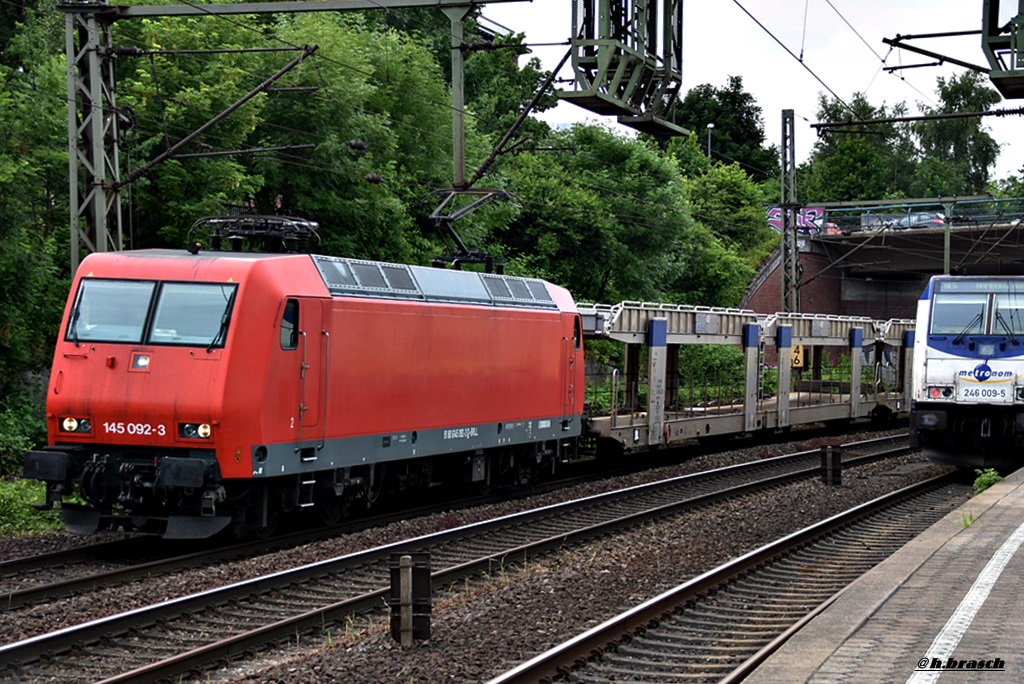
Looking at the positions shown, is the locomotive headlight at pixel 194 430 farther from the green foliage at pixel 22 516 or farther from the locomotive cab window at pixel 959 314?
the locomotive cab window at pixel 959 314

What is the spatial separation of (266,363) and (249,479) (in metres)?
1.34

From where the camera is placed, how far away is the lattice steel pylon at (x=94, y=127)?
56.4ft

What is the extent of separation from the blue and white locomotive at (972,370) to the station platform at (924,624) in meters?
8.05

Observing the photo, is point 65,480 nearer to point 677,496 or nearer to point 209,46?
point 677,496

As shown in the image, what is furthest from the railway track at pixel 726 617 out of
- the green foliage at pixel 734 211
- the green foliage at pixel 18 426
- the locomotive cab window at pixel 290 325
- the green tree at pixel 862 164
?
the green tree at pixel 862 164

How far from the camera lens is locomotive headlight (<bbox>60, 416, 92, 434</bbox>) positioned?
1388 centimetres

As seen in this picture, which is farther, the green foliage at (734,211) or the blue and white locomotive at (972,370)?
the green foliage at (734,211)

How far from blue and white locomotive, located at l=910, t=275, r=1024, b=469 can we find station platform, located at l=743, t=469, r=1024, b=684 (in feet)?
26.4

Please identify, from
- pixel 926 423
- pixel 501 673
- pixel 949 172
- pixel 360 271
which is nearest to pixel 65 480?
pixel 360 271

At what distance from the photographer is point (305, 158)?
28.3 m

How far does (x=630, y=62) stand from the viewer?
11484 mm

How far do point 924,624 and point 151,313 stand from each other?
8.62 meters

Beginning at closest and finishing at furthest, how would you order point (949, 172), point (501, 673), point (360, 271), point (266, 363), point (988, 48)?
point (501, 673)
point (988, 48)
point (266, 363)
point (360, 271)
point (949, 172)

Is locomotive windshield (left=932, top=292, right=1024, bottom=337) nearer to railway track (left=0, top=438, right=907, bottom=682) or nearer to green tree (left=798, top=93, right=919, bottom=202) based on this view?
railway track (left=0, top=438, right=907, bottom=682)
